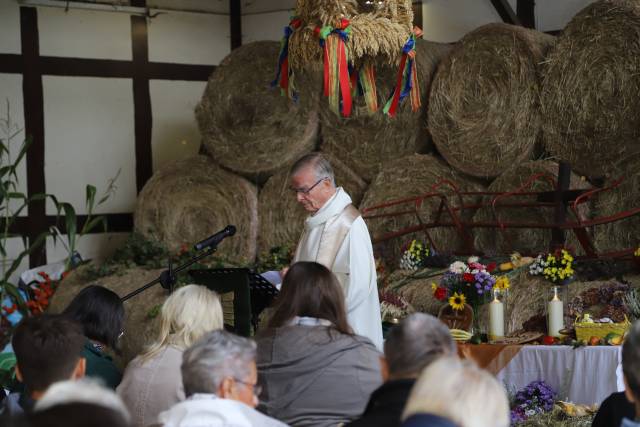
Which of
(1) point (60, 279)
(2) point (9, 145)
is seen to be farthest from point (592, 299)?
(2) point (9, 145)

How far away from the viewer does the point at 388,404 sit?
8.43 feet

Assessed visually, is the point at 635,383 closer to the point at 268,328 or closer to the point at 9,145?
the point at 268,328

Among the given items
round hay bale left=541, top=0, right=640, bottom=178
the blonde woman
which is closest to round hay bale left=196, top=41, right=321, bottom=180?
round hay bale left=541, top=0, right=640, bottom=178

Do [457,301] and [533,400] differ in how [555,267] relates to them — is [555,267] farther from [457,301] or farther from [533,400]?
[533,400]

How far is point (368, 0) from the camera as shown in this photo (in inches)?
257

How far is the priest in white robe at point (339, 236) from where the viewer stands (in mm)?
4895

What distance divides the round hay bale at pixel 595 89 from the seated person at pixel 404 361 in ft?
13.5

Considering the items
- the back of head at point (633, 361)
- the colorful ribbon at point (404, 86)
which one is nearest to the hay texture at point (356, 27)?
the colorful ribbon at point (404, 86)

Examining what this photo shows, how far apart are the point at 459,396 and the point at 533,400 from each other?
10.1ft

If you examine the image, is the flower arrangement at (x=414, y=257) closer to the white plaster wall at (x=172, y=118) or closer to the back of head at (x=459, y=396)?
the white plaster wall at (x=172, y=118)

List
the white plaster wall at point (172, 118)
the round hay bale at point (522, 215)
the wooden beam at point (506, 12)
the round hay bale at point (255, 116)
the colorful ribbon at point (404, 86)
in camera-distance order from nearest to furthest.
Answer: the round hay bale at point (522, 215)
the colorful ribbon at point (404, 86)
the wooden beam at point (506, 12)
the round hay bale at point (255, 116)
the white plaster wall at point (172, 118)

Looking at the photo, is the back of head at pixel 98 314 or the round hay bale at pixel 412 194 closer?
the back of head at pixel 98 314

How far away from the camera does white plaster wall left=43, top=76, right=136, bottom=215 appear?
898cm

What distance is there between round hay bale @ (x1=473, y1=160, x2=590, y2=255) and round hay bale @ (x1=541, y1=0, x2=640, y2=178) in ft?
0.68
